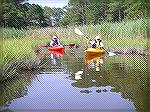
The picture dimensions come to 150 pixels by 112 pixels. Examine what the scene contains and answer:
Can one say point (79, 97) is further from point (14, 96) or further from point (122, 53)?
point (122, 53)

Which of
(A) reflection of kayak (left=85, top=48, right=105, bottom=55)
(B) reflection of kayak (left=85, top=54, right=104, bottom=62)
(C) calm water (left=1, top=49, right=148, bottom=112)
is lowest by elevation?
(B) reflection of kayak (left=85, top=54, right=104, bottom=62)

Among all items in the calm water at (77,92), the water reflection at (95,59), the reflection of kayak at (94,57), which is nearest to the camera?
the calm water at (77,92)

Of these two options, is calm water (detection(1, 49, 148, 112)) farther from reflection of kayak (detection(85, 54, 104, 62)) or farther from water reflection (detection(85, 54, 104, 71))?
reflection of kayak (detection(85, 54, 104, 62))

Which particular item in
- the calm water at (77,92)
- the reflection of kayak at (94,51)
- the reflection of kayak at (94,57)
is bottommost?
the reflection of kayak at (94,57)

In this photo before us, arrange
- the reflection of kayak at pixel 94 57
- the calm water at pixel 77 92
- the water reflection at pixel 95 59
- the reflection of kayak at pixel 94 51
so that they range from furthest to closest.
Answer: the reflection of kayak at pixel 94 51
the reflection of kayak at pixel 94 57
the water reflection at pixel 95 59
the calm water at pixel 77 92

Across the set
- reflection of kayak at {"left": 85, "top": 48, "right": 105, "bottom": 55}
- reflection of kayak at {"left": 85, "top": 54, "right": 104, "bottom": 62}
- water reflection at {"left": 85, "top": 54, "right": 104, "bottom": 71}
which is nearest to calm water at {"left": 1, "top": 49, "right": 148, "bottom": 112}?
water reflection at {"left": 85, "top": 54, "right": 104, "bottom": 71}

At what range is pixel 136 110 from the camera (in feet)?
11.3

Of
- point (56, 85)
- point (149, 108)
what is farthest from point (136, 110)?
point (56, 85)

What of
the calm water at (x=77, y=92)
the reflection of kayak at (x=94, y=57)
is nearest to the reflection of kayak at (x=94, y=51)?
the reflection of kayak at (x=94, y=57)

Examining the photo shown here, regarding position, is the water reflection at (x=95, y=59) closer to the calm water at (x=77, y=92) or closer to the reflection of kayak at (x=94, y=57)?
the reflection of kayak at (x=94, y=57)

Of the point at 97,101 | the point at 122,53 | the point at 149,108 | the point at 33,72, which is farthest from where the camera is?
the point at 122,53

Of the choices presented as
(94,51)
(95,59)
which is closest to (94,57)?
(94,51)

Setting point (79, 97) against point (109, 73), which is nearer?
point (79, 97)

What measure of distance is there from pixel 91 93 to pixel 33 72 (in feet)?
6.33
